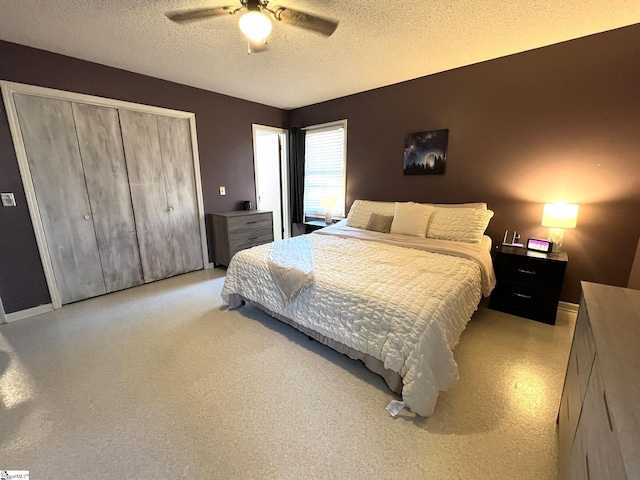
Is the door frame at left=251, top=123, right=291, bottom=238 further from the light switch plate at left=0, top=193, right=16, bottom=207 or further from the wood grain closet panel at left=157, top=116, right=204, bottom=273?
the light switch plate at left=0, top=193, right=16, bottom=207

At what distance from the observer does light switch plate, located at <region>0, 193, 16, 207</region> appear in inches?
94.1

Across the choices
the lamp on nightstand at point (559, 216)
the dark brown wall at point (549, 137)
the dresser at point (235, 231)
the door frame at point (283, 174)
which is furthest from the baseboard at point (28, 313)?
the lamp on nightstand at point (559, 216)

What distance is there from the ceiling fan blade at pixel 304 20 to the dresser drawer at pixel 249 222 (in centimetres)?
243

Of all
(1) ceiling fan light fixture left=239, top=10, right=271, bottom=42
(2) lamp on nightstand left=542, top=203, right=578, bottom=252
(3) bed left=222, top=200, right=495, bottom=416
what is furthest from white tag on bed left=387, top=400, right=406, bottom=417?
(1) ceiling fan light fixture left=239, top=10, right=271, bottom=42

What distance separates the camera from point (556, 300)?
2326 millimetres

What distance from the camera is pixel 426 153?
3264 mm

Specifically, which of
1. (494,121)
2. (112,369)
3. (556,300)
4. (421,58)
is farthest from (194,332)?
(494,121)

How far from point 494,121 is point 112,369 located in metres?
3.99

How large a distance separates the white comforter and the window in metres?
1.72

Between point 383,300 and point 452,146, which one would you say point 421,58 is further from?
point 383,300

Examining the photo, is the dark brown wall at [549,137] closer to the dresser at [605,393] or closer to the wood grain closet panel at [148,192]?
the dresser at [605,393]

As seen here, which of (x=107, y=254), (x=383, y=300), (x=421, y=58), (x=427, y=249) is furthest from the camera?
(x=107, y=254)

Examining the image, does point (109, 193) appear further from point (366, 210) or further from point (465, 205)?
point (465, 205)

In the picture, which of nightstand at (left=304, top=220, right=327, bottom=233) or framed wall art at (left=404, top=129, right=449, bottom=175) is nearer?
framed wall art at (left=404, top=129, right=449, bottom=175)
